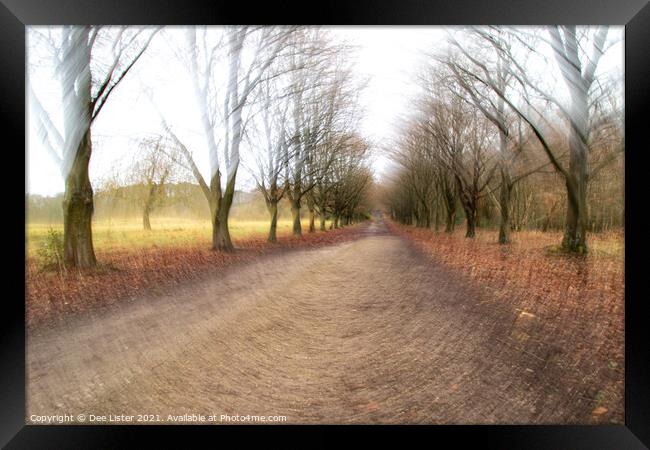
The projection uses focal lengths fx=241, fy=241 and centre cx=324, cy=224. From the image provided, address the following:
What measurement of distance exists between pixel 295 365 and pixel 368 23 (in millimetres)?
2298

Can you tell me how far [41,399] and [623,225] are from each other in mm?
4115

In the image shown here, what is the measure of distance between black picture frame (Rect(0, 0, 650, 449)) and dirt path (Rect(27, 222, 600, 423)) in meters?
0.09

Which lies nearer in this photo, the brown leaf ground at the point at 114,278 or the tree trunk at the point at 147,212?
the brown leaf ground at the point at 114,278

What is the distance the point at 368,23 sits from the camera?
154 centimetres

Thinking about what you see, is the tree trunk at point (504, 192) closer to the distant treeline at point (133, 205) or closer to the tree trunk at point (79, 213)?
the distant treeline at point (133, 205)

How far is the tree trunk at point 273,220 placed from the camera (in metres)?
3.44

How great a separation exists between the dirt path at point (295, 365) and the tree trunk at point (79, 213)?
489mm

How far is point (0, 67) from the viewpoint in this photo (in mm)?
1607

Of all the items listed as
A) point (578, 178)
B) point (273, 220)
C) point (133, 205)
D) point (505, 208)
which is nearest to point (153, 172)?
point (133, 205)

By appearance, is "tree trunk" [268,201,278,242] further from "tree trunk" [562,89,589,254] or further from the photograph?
"tree trunk" [562,89,589,254]

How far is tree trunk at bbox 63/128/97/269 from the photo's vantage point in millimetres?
1793

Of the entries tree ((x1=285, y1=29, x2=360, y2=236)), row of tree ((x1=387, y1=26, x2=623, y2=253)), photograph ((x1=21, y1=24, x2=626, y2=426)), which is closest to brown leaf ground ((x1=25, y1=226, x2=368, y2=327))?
photograph ((x1=21, y1=24, x2=626, y2=426))

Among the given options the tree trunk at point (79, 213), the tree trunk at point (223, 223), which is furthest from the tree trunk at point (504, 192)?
the tree trunk at point (79, 213)

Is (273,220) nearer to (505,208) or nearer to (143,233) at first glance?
(143,233)
